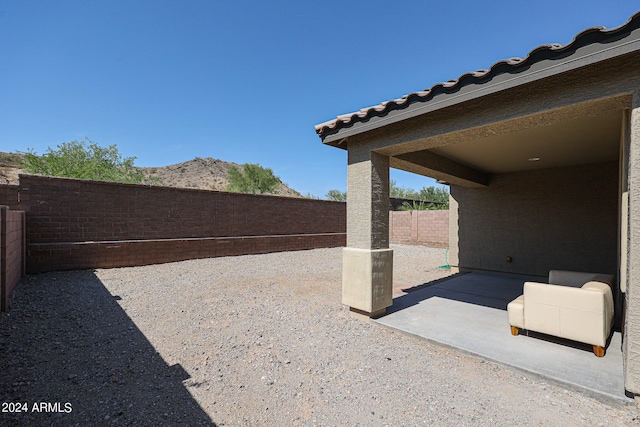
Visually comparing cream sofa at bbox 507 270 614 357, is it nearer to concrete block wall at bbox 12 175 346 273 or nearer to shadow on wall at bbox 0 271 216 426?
shadow on wall at bbox 0 271 216 426

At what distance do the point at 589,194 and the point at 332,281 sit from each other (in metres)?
6.28

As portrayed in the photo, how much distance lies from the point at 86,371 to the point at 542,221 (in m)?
9.06

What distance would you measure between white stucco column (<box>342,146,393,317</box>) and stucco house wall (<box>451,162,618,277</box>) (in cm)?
486

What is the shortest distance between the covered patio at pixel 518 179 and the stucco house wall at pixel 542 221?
1.0 inches

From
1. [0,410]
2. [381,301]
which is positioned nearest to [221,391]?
[0,410]

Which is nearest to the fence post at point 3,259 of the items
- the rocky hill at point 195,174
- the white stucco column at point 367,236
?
the white stucco column at point 367,236

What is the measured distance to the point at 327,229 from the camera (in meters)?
14.7

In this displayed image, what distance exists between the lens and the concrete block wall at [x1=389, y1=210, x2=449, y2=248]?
15.1m

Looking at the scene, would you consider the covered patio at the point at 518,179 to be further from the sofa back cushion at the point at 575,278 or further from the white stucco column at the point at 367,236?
the sofa back cushion at the point at 575,278

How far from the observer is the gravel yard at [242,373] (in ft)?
7.02

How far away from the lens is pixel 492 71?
281 cm

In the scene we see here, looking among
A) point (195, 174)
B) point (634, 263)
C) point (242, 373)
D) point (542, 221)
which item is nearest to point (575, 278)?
point (634, 263)

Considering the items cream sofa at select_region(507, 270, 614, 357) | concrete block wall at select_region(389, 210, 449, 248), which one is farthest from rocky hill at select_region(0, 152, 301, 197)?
cream sofa at select_region(507, 270, 614, 357)

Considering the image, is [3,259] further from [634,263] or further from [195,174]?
[195,174]
